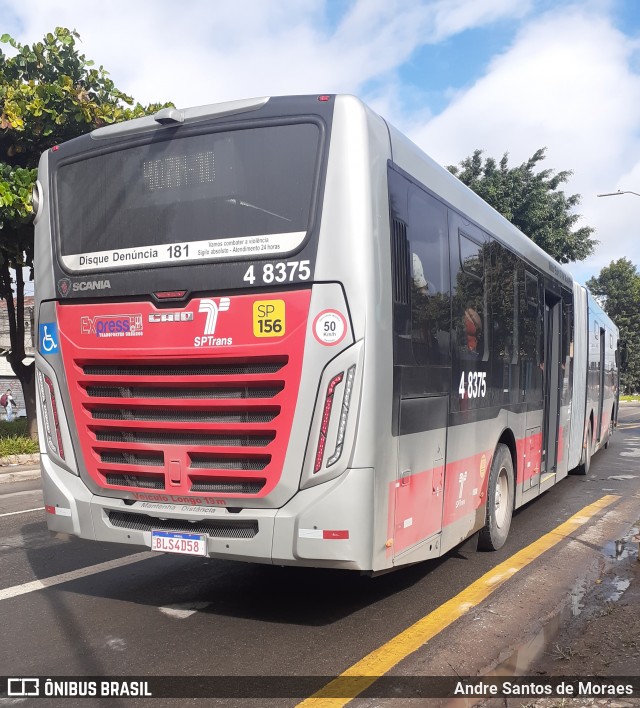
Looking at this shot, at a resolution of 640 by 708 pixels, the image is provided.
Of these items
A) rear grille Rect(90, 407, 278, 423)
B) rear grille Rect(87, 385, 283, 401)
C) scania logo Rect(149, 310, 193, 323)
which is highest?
scania logo Rect(149, 310, 193, 323)

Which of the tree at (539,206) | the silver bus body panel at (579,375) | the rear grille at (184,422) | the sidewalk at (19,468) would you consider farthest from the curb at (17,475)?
the tree at (539,206)

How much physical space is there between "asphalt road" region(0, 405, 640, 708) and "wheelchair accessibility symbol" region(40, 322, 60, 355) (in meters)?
1.70

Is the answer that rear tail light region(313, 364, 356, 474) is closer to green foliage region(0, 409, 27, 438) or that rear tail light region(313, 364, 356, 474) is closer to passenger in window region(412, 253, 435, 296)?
passenger in window region(412, 253, 435, 296)

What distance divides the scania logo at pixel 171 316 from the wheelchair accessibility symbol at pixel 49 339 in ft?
2.94

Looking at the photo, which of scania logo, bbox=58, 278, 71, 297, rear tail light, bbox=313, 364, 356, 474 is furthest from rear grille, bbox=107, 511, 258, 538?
scania logo, bbox=58, 278, 71, 297

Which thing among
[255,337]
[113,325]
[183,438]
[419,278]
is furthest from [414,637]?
[113,325]

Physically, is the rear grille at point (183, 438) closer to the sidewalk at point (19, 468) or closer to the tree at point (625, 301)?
the sidewalk at point (19, 468)

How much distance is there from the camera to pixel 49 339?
200 inches

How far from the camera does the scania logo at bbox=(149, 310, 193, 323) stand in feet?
14.6

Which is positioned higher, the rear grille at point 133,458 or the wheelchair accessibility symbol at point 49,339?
the wheelchair accessibility symbol at point 49,339

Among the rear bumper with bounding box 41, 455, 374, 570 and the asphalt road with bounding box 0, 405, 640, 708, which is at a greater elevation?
A: the rear bumper with bounding box 41, 455, 374, 570

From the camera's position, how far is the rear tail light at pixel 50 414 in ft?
16.5

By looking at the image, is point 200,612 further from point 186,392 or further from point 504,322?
point 504,322

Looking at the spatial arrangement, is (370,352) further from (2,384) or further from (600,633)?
(2,384)
